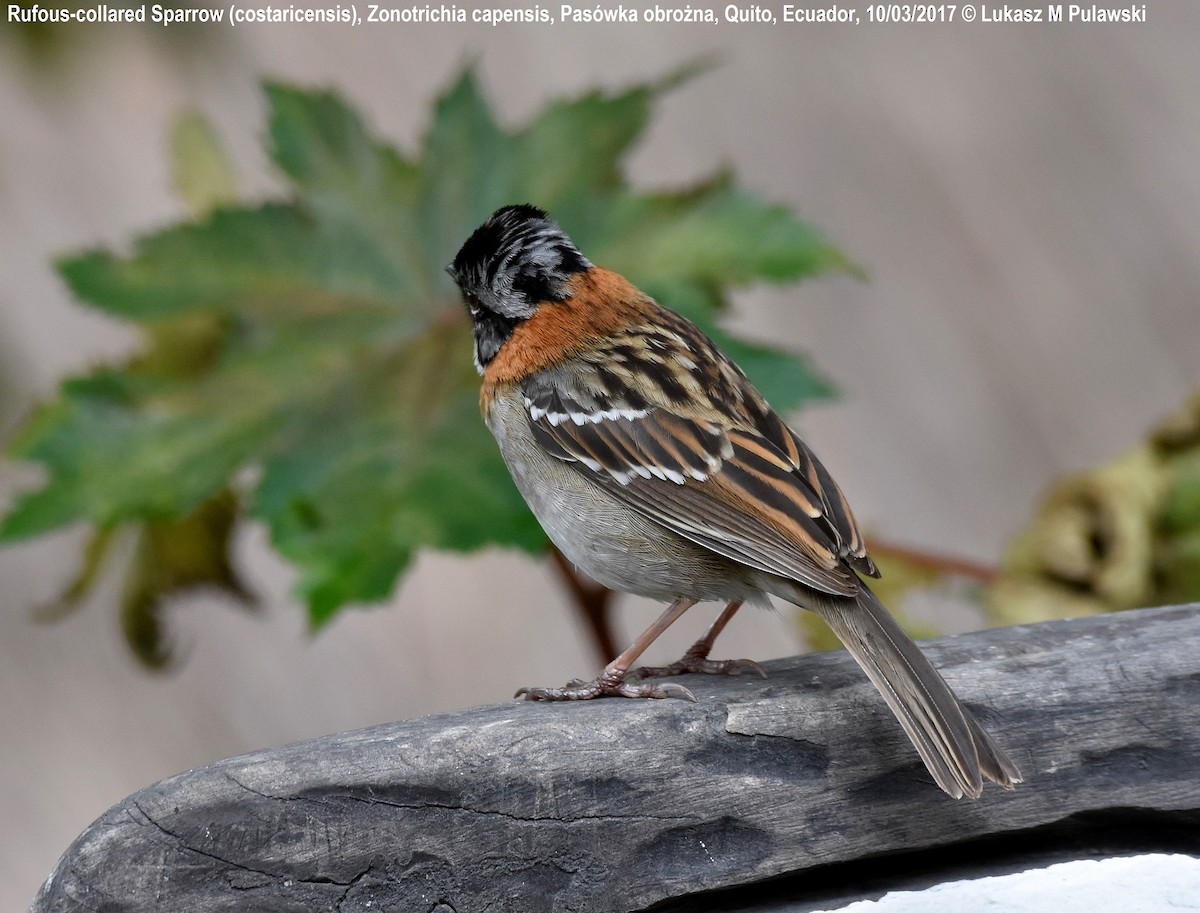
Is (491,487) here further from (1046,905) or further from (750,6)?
(750,6)

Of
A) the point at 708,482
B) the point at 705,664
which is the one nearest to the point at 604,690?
the point at 705,664

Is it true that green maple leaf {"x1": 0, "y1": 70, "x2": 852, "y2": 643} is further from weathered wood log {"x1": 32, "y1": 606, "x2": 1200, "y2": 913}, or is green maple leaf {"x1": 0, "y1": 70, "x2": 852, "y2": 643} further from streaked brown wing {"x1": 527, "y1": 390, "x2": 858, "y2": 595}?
weathered wood log {"x1": 32, "y1": 606, "x2": 1200, "y2": 913}

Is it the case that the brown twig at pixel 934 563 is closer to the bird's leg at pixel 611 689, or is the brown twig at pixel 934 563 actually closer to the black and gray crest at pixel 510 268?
the bird's leg at pixel 611 689

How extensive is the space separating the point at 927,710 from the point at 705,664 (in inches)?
19.5

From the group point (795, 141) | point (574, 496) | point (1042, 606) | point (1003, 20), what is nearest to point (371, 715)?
point (574, 496)

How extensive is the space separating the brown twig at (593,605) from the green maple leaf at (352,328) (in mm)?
389

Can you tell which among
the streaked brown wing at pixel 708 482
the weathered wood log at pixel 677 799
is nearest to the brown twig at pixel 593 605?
the streaked brown wing at pixel 708 482

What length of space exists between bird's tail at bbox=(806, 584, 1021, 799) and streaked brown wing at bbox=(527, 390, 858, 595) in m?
0.08

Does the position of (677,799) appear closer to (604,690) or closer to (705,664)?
(604,690)

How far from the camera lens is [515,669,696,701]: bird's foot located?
210 centimetres

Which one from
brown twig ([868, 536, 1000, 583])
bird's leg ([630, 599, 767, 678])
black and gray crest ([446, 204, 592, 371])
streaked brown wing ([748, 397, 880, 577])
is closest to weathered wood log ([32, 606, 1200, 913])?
bird's leg ([630, 599, 767, 678])

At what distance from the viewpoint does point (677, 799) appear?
6.16 feet

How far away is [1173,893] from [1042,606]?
993 millimetres

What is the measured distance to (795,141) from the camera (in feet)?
12.7
